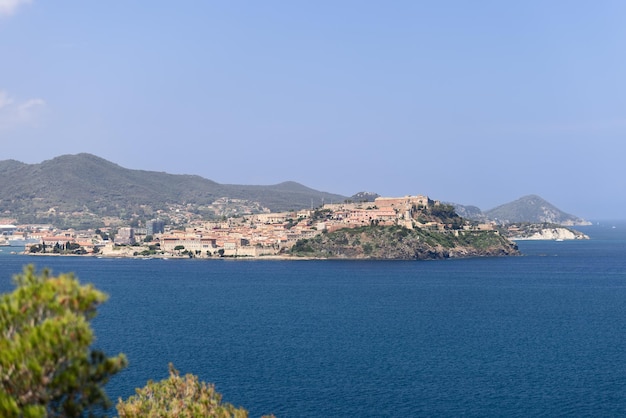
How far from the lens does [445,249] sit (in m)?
103

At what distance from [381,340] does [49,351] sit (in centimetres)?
2947

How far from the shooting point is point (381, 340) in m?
37.6

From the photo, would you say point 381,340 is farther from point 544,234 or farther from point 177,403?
point 544,234

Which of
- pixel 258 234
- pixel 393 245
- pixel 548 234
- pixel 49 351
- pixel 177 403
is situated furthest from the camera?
pixel 548 234

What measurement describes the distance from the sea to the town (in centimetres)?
3346

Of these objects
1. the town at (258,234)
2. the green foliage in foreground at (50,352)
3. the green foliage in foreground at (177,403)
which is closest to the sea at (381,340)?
the green foliage in foreground at (177,403)

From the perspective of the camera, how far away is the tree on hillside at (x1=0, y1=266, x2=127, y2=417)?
907cm

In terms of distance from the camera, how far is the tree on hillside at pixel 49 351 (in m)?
9.07

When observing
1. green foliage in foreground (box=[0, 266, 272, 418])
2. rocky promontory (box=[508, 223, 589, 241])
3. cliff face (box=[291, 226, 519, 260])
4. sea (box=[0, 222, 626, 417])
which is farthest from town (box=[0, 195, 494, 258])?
green foliage in foreground (box=[0, 266, 272, 418])

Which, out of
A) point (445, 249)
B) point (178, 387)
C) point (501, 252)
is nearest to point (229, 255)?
point (445, 249)

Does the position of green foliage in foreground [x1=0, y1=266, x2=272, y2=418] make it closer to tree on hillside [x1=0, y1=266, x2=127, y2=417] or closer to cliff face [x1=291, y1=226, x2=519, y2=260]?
tree on hillside [x1=0, y1=266, x2=127, y2=417]

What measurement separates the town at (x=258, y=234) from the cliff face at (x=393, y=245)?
261cm

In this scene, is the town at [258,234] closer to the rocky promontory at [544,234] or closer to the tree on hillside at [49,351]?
the rocky promontory at [544,234]

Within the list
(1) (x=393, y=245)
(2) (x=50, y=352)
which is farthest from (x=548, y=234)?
(2) (x=50, y=352)
